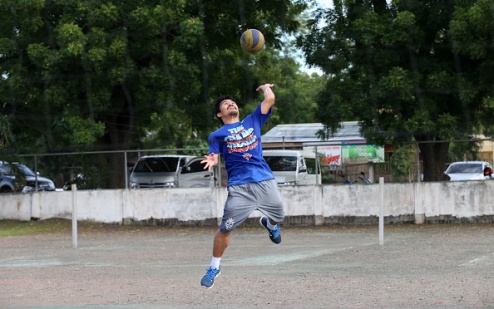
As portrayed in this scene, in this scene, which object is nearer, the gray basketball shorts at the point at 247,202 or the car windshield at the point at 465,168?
the gray basketball shorts at the point at 247,202

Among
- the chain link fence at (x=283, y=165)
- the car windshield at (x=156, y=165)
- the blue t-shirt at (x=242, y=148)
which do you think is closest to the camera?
the blue t-shirt at (x=242, y=148)

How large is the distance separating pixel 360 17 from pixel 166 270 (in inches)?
471

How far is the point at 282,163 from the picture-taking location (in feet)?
84.2

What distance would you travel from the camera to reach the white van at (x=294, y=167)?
79.5 ft

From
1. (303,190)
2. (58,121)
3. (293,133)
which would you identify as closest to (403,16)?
(303,190)

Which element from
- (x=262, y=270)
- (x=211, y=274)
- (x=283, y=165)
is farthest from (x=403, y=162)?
(x=211, y=274)

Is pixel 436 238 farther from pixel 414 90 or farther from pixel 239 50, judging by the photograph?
pixel 239 50

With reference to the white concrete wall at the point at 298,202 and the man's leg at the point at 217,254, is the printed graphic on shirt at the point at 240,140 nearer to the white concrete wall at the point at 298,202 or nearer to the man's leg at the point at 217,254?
the man's leg at the point at 217,254

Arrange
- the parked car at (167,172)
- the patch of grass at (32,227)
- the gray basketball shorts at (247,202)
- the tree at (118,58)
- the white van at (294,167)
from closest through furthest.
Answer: the gray basketball shorts at (247,202), the tree at (118,58), the patch of grass at (32,227), the white van at (294,167), the parked car at (167,172)

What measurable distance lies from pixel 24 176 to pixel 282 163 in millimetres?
8087

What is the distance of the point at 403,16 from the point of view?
73.2 feet

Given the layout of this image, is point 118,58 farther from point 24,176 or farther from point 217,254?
point 217,254

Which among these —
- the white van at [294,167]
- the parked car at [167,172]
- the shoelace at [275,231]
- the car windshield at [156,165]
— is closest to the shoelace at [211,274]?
the shoelace at [275,231]

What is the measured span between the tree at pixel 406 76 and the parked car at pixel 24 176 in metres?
9.14
